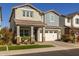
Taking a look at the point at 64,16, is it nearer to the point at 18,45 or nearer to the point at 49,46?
the point at 49,46

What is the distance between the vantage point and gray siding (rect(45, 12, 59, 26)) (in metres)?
25.7

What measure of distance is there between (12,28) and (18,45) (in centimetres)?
222

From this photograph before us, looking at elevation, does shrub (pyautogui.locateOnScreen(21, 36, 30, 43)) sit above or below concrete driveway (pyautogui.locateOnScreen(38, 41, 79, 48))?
above

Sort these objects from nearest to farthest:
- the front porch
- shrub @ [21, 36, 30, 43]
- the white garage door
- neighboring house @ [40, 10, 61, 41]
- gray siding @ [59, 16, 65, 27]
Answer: shrub @ [21, 36, 30, 43], the front porch, the white garage door, neighboring house @ [40, 10, 61, 41], gray siding @ [59, 16, 65, 27]

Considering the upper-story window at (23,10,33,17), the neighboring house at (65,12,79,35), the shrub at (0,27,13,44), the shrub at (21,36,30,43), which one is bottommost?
the shrub at (21,36,30,43)

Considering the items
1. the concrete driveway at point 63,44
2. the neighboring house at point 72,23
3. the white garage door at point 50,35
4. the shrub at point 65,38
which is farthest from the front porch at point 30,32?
the neighboring house at point 72,23

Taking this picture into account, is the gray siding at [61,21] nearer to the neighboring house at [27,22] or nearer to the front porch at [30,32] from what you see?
the neighboring house at [27,22]

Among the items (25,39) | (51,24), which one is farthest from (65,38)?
(25,39)

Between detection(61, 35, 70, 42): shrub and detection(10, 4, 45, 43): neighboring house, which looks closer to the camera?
detection(61, 35, 70, 42): shrub

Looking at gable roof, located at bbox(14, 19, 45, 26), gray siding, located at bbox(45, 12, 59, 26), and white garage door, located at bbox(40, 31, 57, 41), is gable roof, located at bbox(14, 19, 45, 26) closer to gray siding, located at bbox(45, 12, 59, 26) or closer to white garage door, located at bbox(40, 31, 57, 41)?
gray siding, located at bbox(45, 12, 59, 26)

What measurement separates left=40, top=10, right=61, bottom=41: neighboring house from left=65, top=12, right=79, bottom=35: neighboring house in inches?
35.5

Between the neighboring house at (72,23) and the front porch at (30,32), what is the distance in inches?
103

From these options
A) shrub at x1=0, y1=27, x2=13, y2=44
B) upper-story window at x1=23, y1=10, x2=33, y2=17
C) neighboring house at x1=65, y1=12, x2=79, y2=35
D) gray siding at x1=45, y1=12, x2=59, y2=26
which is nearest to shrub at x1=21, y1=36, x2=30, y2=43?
shrub at x1=0, y1=27, x2=13, y2=44

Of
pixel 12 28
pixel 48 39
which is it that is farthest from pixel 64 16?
pixel 12 28
